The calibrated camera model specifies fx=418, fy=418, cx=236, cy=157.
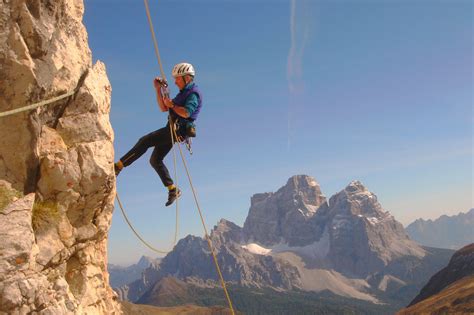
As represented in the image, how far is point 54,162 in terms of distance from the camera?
13375mm

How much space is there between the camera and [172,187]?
57.8ft

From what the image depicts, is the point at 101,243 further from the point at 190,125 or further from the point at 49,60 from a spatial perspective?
the point at 49,60

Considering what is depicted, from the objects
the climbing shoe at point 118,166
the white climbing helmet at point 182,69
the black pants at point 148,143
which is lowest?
the climbing shoe at point 118,166

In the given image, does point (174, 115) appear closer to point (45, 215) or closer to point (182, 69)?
point (182, 69)

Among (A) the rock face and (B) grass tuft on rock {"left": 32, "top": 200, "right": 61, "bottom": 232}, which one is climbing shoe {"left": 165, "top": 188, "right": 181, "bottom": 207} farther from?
(B) grass tuft on rock {"left": 32, "top": 200, "right": 61, "bottom": 232}

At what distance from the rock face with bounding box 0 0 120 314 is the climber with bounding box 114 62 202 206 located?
5.46 feet

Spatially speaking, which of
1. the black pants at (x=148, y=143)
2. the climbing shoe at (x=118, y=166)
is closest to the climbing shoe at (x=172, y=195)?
the black pants at (x=148, y=143)

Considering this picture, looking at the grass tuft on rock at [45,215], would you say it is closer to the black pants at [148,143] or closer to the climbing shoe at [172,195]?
the black pants at [148,143]

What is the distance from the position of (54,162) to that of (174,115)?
15.8 feet

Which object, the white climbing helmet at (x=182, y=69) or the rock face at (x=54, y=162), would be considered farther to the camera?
the white climbing helmet at (x=182, y=69)

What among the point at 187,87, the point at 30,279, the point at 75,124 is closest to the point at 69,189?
the point at 75,124

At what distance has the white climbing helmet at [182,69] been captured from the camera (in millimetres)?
15922

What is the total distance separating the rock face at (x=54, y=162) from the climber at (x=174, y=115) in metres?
1.67

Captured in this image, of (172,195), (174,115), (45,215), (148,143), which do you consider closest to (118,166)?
(148,143)
